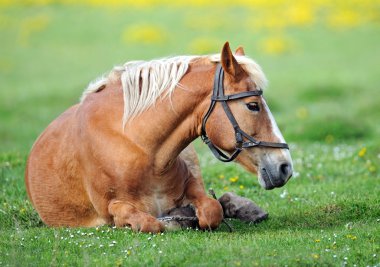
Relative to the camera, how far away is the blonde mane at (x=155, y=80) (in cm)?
750

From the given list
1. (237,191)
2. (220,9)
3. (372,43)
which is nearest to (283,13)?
(220,9)

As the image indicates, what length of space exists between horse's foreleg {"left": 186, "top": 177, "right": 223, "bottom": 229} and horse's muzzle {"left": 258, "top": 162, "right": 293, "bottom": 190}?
0.71 meters

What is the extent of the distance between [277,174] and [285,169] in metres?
0.09

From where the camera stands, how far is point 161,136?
7.57m

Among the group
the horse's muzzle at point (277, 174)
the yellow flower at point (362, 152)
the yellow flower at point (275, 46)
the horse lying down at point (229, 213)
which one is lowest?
the yellow flower at point (275, 46)

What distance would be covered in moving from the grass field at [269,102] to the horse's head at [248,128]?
68 centimetres

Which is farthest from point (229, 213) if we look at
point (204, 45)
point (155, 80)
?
point (204, 45)

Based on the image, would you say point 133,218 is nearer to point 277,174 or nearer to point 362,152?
point 277,174

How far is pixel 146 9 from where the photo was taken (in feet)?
123

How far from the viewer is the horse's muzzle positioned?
7.20 meters

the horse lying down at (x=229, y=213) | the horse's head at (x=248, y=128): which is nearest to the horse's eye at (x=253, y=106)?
the horse's head at (x=248, y=128)

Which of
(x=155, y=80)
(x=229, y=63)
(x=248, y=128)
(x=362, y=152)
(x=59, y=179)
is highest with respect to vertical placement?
(x=229, y=63)

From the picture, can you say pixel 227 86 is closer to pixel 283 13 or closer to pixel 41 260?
pixel 41 260

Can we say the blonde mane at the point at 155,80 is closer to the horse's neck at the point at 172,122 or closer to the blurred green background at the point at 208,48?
the horse's neck at the point at 172,122
